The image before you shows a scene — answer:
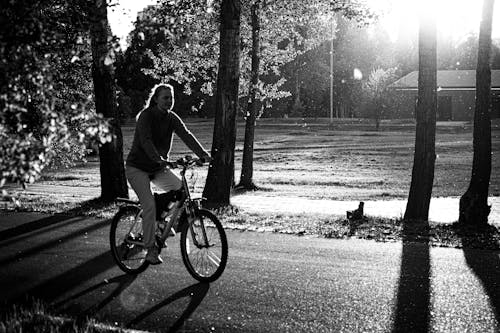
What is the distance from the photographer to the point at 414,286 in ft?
21.8

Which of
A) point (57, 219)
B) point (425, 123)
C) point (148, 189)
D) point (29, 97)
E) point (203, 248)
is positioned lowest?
point (57, 219)

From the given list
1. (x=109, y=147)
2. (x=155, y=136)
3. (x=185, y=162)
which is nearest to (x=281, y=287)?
(x=185, y=162)

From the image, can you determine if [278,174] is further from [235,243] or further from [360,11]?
[235,243]

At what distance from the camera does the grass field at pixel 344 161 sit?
22.9m

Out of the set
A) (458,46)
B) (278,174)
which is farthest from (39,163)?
(458,46)

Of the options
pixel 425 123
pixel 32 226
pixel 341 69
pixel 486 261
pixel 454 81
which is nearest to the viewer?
pixel 486 261

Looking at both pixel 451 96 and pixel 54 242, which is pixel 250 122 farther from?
pixel 451 96

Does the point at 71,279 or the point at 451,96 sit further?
the point at 451,96

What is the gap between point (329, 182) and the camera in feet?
82.1

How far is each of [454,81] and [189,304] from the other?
6459cm

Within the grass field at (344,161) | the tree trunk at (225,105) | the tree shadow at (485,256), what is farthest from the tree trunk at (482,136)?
the grass field at (344,161)

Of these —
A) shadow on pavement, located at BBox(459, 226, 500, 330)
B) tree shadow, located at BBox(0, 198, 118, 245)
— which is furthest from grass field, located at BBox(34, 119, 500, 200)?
shadow on pavement, located at BBox(459, 226, 500, 330)

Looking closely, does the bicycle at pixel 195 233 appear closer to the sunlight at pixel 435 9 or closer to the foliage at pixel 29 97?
the foliage at pixel 29 97

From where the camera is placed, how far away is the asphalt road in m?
5.56
